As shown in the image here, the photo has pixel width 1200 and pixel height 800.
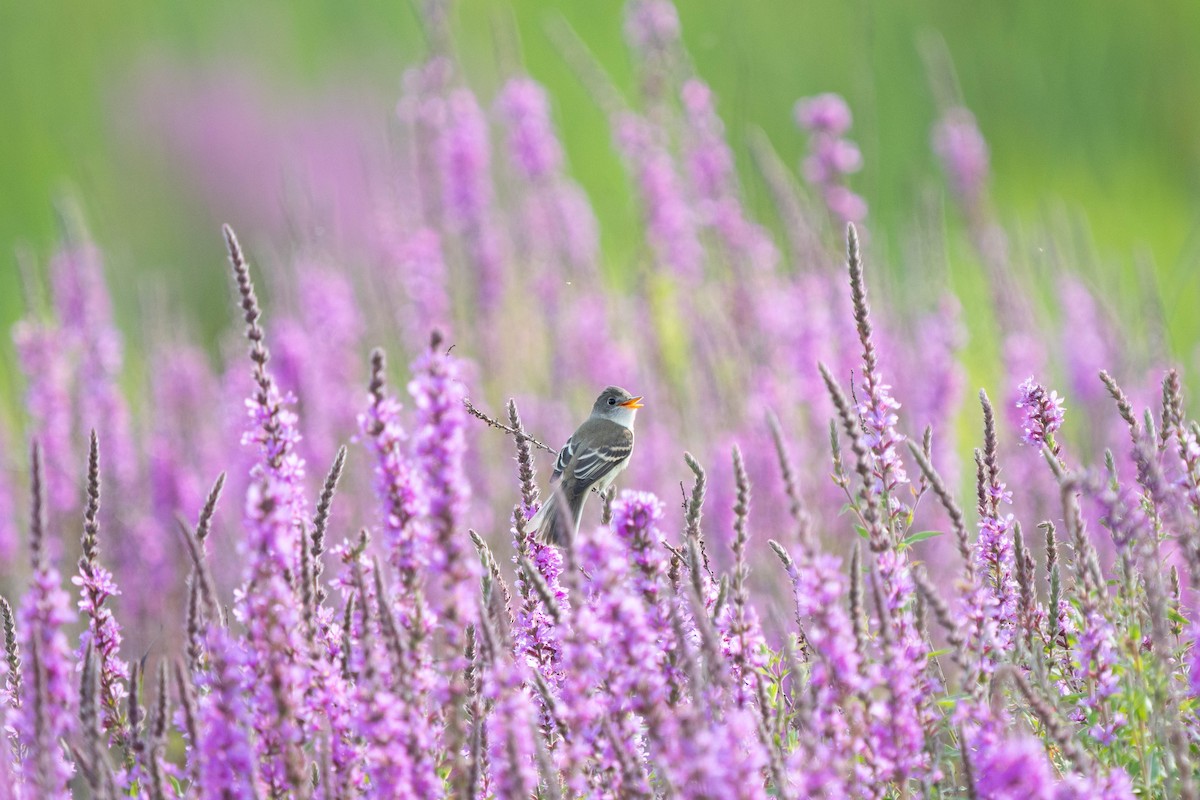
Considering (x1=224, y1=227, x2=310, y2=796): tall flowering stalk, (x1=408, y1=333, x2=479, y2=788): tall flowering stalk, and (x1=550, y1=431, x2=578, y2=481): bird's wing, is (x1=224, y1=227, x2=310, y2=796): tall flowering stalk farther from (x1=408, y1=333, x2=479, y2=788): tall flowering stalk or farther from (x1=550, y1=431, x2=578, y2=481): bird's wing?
(x1=550, y1=431, x2=578, y2=481): bird's wing

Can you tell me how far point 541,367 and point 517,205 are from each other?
113 cm

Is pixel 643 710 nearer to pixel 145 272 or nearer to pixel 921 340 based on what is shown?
pixel 921 340

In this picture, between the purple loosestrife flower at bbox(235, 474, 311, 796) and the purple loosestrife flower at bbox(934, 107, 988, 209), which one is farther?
the purple loosestrife flower at bbox(934, 107, 988, 209)

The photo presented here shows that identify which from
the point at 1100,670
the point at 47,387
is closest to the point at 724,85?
the point at 47,387

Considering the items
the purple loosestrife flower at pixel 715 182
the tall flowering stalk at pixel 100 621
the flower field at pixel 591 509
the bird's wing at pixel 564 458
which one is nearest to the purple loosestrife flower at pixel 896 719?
the flower field at pixel 591 509

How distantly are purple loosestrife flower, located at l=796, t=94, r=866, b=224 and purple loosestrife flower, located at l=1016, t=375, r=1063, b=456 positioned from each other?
3957 mm

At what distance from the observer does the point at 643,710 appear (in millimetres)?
2018

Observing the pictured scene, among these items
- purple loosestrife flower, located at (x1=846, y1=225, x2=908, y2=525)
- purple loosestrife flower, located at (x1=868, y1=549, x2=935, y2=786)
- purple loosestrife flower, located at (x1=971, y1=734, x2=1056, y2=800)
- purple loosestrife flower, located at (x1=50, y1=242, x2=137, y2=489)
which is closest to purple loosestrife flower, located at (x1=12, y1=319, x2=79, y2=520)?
purple loosestrife flower, located at (x1=50, y1=242, x2=137, y2=489)

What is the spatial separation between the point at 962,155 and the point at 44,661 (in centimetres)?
676

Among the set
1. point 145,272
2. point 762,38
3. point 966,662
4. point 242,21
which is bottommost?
point 966,662

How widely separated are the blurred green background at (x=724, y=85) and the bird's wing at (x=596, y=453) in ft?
18.5

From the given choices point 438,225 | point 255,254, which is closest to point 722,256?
point 438,225

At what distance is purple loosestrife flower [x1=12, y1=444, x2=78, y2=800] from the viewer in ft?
6.31

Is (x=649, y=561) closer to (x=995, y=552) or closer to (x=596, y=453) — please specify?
(x=995, y=552)
